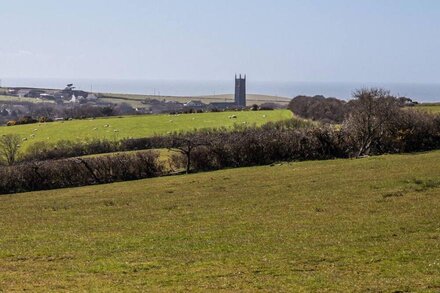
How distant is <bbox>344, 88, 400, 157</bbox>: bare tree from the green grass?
16.1m

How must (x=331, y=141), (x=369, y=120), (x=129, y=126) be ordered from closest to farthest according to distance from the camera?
(x=369, y=120)
(x=331, y=141)
(x=129, y=126)

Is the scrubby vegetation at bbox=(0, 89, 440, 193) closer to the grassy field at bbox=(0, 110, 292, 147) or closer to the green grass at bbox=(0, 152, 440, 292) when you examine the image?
the green grass at bbox=(0, 152, 440, 292)

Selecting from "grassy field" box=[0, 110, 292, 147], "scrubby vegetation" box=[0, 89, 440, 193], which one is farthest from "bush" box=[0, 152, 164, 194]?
"grassy field" box=[0, 110, 292, 147]

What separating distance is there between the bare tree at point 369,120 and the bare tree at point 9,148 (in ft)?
121

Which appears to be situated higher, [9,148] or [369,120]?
[369,120]

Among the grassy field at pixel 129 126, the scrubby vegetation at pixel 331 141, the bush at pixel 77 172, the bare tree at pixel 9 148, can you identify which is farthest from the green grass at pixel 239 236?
the grassy field at pixel 129 126

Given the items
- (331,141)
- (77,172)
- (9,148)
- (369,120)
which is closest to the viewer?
(77,172)

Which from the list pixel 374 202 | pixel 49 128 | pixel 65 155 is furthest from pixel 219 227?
pixel 49 128

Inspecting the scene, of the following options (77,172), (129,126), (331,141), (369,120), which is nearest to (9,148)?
(77,172)

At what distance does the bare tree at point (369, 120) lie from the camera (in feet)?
203

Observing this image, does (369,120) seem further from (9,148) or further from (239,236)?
(239,236)

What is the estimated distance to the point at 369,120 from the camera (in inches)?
2435

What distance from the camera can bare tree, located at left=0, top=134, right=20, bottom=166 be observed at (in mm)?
67875

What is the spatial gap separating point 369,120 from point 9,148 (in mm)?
40388
